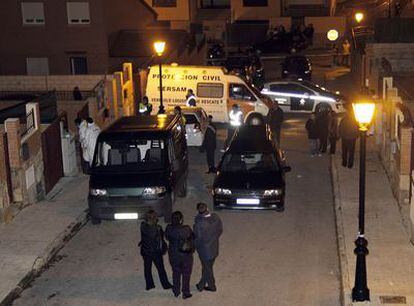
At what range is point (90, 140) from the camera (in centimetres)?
2089

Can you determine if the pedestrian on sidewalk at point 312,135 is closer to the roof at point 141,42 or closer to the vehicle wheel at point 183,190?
the vehicle wheel at point 183,190

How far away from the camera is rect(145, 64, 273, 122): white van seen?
27.4 m

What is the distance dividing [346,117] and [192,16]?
116 feet

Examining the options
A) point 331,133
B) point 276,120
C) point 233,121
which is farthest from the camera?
point 233,121

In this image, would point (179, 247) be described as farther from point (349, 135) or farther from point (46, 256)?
point (349, 135)

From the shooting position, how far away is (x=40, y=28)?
37.8 meters

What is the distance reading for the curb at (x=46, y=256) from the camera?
13773 millimetres

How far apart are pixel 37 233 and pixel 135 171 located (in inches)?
98.3

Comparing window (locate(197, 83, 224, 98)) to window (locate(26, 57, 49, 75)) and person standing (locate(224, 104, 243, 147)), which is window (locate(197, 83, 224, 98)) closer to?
person standing (locate(224, 104, 243, 147))

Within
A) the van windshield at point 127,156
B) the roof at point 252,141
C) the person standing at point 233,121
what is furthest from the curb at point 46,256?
the person standing at point 233,121

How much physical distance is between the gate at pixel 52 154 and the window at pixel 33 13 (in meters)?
17.3

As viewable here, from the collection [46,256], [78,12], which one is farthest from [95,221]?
[78,12]

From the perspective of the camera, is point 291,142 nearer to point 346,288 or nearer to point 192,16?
point 346,288

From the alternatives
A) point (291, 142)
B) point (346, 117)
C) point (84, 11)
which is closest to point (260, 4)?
point (84, 11)
